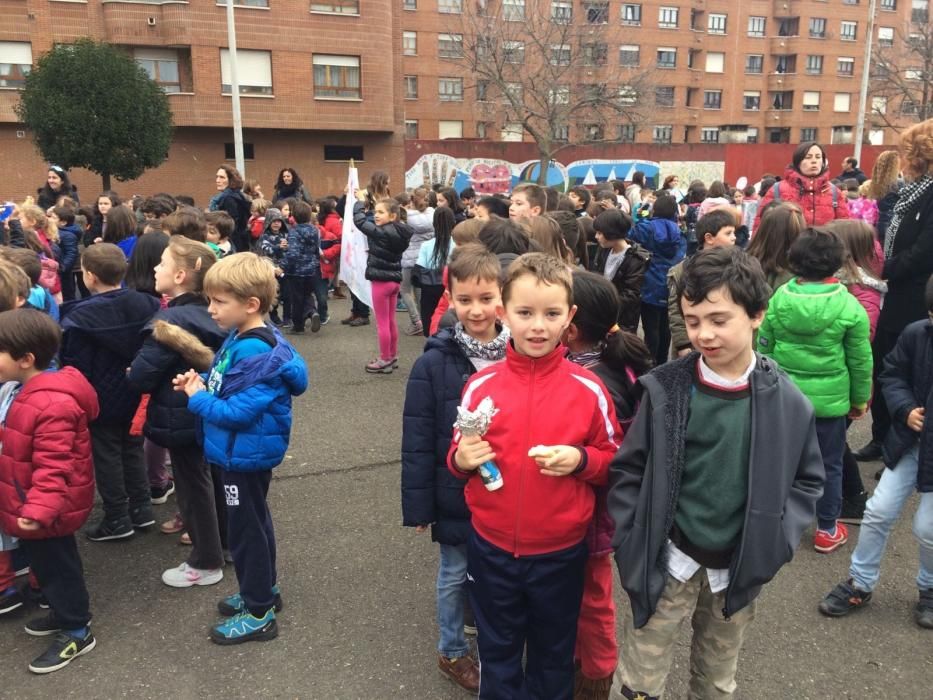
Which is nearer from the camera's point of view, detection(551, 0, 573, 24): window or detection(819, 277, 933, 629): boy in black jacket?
detection(819, 277, 933, 629): boy in black jacket

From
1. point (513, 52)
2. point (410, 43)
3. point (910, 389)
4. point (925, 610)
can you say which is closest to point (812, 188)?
point (910, 389)

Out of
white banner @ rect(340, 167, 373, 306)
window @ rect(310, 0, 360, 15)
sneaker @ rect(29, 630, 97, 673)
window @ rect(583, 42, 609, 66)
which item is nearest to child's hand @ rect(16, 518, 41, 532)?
sneaker @ rect(29, 630, 97, 673)

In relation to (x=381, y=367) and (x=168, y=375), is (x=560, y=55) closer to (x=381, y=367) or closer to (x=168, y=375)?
(x=381, y=367)

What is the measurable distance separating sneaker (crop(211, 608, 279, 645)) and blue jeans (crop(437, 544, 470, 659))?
0.84m

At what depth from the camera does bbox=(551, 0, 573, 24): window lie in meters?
35.1

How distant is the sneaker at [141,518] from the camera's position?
426 centimetres

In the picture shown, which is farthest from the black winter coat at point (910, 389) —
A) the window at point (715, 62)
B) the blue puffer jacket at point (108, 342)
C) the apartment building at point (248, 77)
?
the window at point (715, 62)

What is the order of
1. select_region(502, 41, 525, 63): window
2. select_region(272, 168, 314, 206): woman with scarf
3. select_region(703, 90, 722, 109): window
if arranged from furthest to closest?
select_region(703, 90, 722, 109): window, select_region(502, 41, 525, 63): window, select_region(272, 168, 314, 206): woman with scarf

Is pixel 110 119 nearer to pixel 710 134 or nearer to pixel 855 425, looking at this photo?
pixel 855 425

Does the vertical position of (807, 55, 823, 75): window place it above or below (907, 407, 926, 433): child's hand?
above

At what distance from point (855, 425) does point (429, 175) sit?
2986 cm

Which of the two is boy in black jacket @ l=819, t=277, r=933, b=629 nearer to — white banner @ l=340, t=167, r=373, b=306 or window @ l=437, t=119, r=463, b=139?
white banner @ l=340, t=167, r=373, b=306

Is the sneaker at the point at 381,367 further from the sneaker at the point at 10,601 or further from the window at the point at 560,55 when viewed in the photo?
the window at the point at 560,55

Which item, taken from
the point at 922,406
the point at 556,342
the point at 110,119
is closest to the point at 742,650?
the point at 922,406
